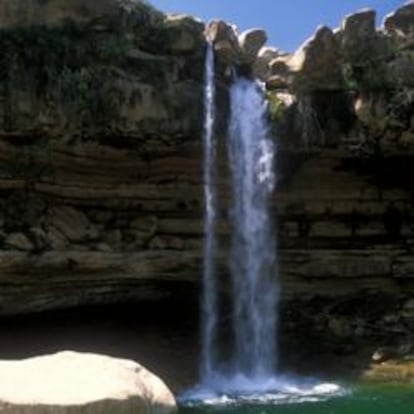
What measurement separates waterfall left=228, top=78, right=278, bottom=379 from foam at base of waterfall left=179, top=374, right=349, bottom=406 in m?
0.70

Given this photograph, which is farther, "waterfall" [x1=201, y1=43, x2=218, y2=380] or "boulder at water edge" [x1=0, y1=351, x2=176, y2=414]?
"waterfall" [x1=201, y1=43, x2=218, y2=380]

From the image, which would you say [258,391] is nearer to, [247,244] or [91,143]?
[247,244]

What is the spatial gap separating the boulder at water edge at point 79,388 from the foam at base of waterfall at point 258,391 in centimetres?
848

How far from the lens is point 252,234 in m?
20.8

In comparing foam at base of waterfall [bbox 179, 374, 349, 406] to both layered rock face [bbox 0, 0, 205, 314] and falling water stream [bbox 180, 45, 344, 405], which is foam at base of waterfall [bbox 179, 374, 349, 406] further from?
layered rock face [bbox 0, 0, 205, 314]

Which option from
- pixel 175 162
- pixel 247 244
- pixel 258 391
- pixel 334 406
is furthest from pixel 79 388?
pixel 247 244

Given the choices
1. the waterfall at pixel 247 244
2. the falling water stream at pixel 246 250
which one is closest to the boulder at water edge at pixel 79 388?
the falling water stream at pixel 246 250

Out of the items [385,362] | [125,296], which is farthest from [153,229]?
[385,362]

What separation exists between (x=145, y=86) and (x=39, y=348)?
6.45 m

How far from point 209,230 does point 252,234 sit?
1044 mm

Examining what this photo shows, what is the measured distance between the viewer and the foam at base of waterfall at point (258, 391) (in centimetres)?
1688

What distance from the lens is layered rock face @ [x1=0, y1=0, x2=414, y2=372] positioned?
18219 mm

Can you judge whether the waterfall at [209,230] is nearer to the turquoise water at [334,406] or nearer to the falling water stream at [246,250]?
the falling water stream at [246,250]

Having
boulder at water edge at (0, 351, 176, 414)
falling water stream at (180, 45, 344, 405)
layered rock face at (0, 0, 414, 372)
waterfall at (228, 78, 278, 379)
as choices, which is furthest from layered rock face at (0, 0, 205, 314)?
boulder at water edge at (0, 351, 176, 414)
